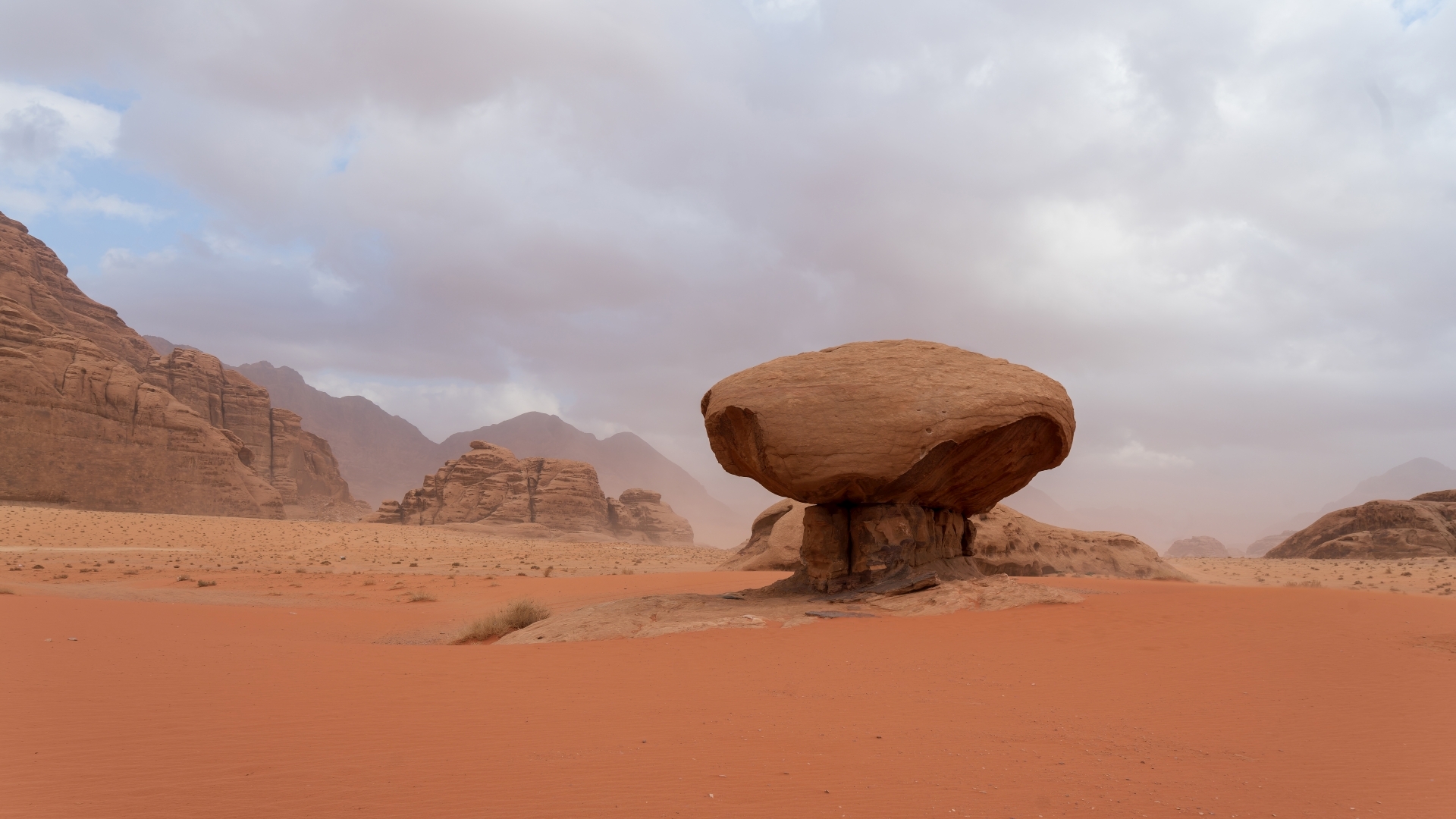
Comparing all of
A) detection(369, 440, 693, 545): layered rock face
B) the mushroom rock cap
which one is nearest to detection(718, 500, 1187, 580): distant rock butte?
the mushroom rock cap

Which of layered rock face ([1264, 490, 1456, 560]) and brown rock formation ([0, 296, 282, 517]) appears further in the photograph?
brown rock formation ([0, 296, 282, 517])

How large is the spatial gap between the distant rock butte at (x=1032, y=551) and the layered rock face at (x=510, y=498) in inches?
2038

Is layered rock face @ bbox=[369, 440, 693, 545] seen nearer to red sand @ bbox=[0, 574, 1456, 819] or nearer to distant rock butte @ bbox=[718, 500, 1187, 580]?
distant rock butte @ bbox=[718, 500, 1187, 580]

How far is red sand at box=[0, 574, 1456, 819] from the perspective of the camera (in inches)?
159

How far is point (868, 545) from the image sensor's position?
12469mm

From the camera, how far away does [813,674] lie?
7.14 m

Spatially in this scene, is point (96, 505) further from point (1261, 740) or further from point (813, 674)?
point (1261, 740)

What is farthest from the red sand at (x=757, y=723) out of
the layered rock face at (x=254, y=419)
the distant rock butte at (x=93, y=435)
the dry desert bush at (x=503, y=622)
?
the layered rock face at (x=254, y=419)

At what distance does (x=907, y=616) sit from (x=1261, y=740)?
5422 millimetres

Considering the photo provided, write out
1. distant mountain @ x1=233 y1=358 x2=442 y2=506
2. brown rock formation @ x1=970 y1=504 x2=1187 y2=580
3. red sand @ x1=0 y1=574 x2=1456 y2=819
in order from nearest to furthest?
red sand @ x1=0 y1=574 x2=1456 y2=819, brown rock formation @ x1=970 y1=504 x2=1187 y2=580, distant mountain @ x1=233 y1=358 x2=442 y2=506

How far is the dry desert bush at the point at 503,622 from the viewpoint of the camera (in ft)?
38.2

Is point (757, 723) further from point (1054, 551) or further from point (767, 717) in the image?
point (1054, 551)

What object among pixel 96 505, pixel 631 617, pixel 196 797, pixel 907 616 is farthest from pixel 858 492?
pixel 96 505

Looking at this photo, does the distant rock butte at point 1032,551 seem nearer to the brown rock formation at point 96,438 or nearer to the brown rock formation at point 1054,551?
the brown rock formation at point 1054,551
